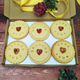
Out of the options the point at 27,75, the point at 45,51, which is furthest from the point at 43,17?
the point at 27,75

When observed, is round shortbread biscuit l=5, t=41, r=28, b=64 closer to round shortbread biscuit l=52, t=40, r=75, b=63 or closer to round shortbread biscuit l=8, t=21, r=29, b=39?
round shortbread biscuit l=8, t=21, r=29, b=39

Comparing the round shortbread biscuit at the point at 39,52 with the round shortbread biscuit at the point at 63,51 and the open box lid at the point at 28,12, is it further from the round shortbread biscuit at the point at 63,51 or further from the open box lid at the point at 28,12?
the open box lid at the point at 28,12

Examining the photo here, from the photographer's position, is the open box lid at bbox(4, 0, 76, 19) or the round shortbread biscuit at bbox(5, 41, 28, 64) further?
the open box lid at bbox(4, 0, 76, 19)

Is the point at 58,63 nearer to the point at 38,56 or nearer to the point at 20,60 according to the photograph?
the point at 38,56

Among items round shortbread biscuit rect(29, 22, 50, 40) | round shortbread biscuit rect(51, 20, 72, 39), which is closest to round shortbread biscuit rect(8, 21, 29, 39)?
round shortbread biscuit rect(29, 22, 50, 40)

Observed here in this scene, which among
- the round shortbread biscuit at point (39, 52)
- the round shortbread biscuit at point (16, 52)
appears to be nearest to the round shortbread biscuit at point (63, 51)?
the round shortbread biscuit at point (39, 52)

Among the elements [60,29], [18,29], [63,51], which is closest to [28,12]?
[18,29]

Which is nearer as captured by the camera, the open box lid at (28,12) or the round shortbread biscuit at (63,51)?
the round shortbread biscuit at (63,51)
